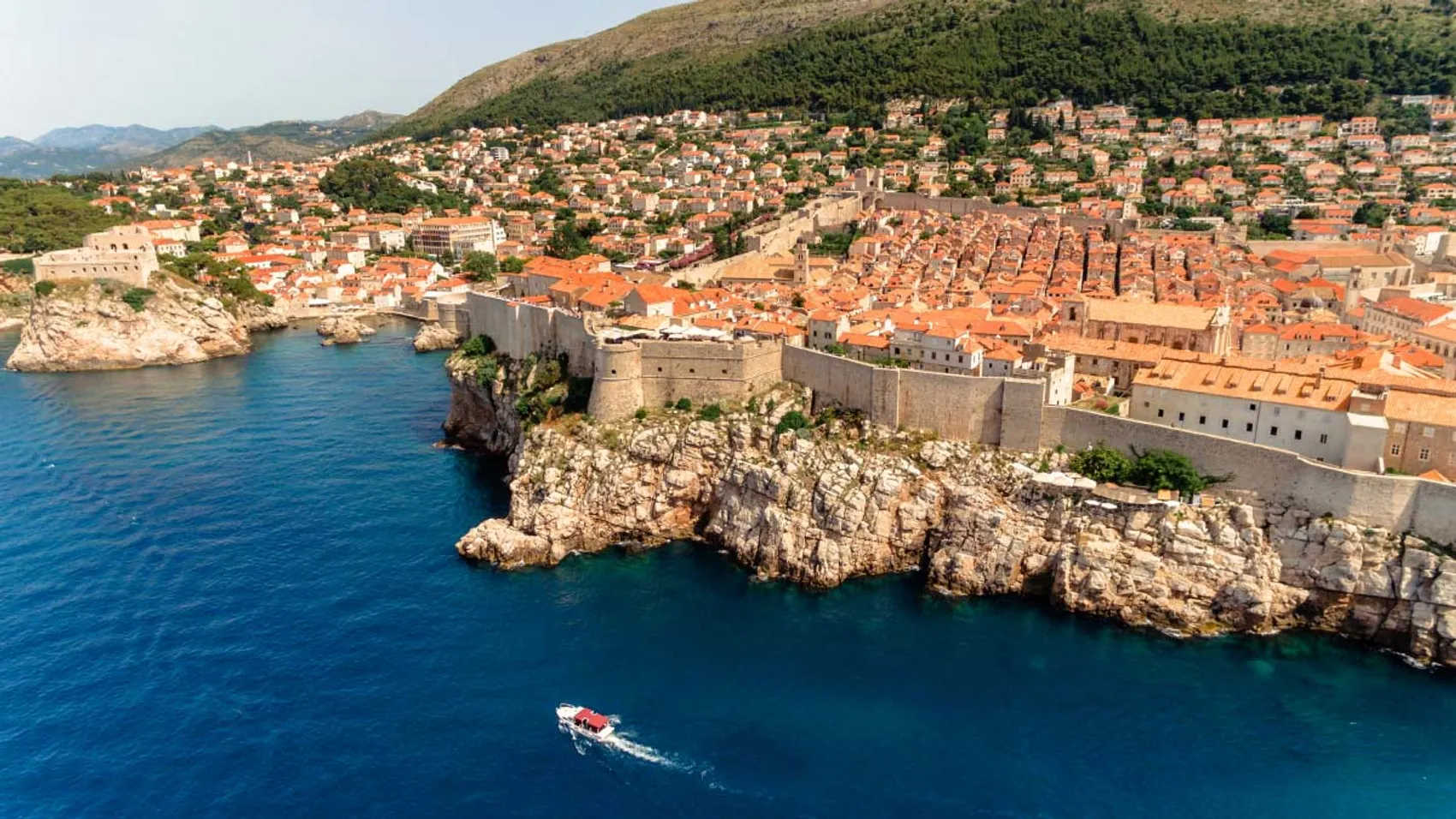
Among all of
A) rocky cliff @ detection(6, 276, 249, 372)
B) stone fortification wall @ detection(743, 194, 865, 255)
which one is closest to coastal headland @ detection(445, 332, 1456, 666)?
stone fortification wall @ detection(743, 194, 865, 255)

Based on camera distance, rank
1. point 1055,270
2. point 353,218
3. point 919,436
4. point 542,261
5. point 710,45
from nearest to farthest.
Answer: point 919,436 → point 1055,270 → point 542,261 → point 353,218 → point 710,45

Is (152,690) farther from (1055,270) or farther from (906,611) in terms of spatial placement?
(1055,270)

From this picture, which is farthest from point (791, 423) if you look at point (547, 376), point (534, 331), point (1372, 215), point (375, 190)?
point (375, 190)

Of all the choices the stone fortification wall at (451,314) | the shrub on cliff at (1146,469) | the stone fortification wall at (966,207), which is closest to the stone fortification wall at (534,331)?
the stone fortification wall at (451,314)

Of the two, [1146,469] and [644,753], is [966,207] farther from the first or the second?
[644,753]

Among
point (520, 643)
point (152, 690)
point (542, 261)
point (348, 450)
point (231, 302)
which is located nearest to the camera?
point (152, 690)

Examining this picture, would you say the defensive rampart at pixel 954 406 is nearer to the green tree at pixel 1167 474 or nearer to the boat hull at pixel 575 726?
the green tree at pixel 1167 474

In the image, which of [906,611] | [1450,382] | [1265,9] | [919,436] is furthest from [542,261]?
[1265,9]
